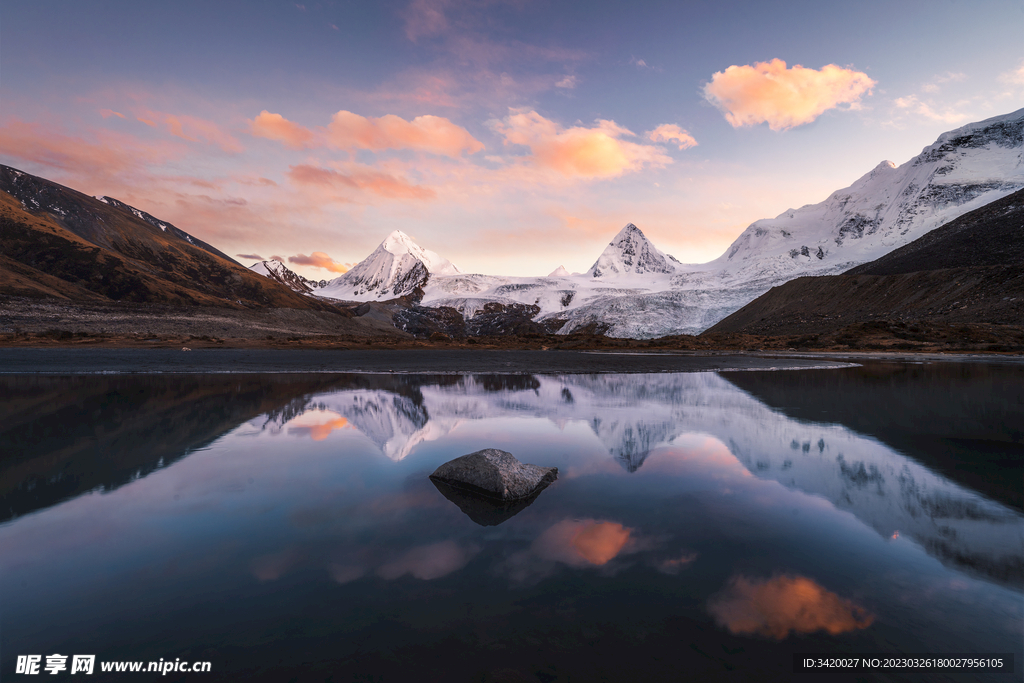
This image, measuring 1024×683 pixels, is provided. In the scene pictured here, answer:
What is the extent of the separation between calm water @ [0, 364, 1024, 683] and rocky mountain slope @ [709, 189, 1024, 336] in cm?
9616

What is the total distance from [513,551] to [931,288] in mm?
126388

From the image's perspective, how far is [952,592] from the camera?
20.1ft

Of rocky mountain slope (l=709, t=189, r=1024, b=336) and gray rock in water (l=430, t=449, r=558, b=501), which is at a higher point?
rocky mountain slope (l=709, t=189, r=1024, b=336)

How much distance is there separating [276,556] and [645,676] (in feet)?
18.5

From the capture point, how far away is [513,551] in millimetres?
7266

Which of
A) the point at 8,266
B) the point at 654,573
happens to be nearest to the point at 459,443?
the point at 654,573

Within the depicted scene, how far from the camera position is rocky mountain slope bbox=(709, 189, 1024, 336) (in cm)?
8319

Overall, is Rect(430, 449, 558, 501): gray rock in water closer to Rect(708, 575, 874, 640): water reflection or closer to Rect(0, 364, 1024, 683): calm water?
Rect(0, 364, 1024, 683): calm water

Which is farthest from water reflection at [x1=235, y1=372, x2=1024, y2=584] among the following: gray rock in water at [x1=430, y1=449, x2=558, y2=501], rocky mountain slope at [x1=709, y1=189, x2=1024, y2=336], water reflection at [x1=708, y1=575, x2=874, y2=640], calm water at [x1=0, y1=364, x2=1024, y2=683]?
rocky mountain slope at [x1=709, y1=189, x2=1024, y2=336]

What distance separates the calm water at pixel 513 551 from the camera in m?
4.95

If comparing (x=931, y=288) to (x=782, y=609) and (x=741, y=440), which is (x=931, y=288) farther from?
(x=782, y=609)

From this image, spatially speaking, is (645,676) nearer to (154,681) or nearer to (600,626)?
(600,626)

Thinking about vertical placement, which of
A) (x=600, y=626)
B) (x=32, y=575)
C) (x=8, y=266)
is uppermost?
(x=8, y=266)

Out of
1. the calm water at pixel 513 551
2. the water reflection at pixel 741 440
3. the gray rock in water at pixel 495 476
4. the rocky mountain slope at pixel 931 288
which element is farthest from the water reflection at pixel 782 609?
the rocky mountain slope at pixel 931 288
